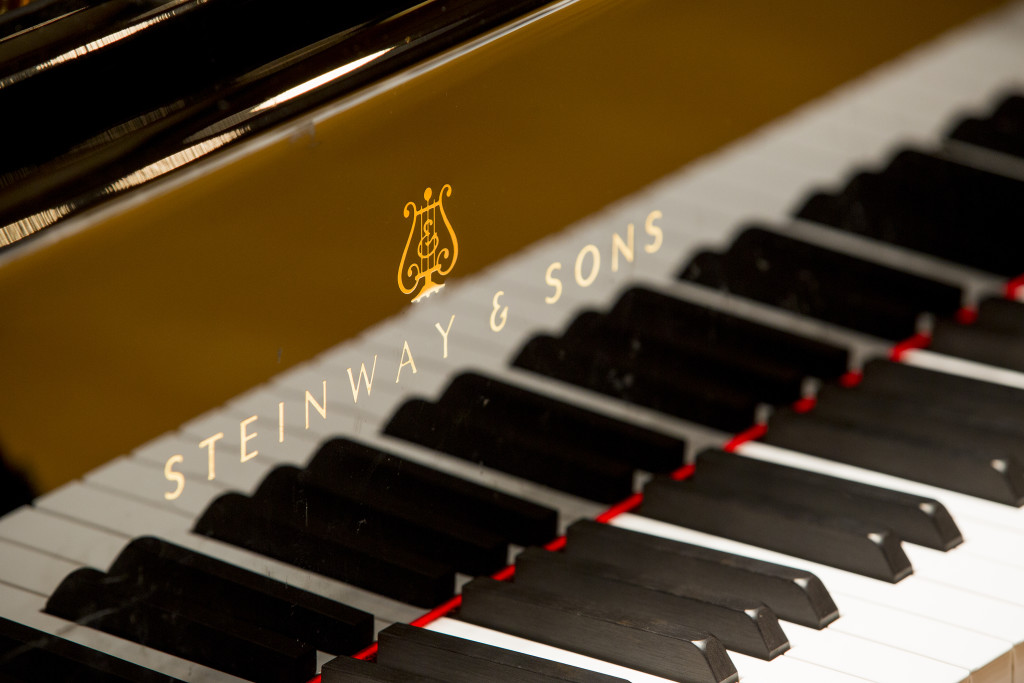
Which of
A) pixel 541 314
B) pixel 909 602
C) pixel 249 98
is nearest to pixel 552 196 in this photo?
pixel 541 314

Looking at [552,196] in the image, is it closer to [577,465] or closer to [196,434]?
[577,465]

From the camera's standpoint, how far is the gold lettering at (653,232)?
84.6 inches

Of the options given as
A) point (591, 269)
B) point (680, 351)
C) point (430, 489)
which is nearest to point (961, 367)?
point (680, 351)

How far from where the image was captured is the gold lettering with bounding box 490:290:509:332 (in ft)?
6.31

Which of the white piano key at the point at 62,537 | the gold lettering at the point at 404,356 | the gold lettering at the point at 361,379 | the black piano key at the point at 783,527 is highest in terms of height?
the gold lettering at the point at 404,356

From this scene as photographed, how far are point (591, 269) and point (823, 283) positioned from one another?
571 mm

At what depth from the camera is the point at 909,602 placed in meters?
2.00

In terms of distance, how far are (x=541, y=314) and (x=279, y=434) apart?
453 millimetres

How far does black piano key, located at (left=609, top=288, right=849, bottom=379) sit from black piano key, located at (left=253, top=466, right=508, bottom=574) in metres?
0.37

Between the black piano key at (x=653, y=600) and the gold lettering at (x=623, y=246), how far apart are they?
0.40 metres

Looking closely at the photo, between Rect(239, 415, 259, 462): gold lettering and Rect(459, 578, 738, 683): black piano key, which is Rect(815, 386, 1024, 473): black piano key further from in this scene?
Rect(239, 415, 259, 462): gold lettering

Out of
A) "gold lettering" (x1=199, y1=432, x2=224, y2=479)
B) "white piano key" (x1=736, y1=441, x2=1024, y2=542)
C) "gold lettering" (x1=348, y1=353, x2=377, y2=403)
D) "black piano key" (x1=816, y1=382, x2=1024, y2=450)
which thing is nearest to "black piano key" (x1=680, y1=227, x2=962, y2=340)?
"black piano key" (x1=816, y1=382, x2=1024, y2=450)

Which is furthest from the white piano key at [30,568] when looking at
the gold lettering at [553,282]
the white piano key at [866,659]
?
the white piano key at [866,659]

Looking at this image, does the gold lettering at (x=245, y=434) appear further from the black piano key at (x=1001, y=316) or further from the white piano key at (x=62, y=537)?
the black piano key at (x=1001, y=316)
